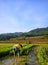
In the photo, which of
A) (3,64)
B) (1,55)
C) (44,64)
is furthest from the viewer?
(1,55)

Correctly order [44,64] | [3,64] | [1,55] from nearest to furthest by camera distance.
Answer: [44,64] < [3,64] < [1,55]

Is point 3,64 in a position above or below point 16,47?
below

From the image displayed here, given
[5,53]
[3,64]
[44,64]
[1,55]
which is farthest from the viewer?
[5,53]

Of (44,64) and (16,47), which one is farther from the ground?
(16,47)

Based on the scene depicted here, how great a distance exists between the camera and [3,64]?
19250 mm

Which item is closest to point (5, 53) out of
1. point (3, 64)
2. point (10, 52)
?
point (10, 52)

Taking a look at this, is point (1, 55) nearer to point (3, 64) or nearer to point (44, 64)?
point (3, 64)

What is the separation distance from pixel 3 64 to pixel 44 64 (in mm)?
4916

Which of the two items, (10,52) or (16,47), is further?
(10,52)

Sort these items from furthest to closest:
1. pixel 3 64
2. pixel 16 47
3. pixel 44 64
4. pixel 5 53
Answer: pixel 5 53 → pixel 3 64 → pixel 44 64 → pixel 16 47

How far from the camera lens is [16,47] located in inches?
588

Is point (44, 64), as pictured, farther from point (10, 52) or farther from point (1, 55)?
point (10, 52)

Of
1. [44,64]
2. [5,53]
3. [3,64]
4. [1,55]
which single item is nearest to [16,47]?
[44,64]

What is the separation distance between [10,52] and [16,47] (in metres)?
15.8
